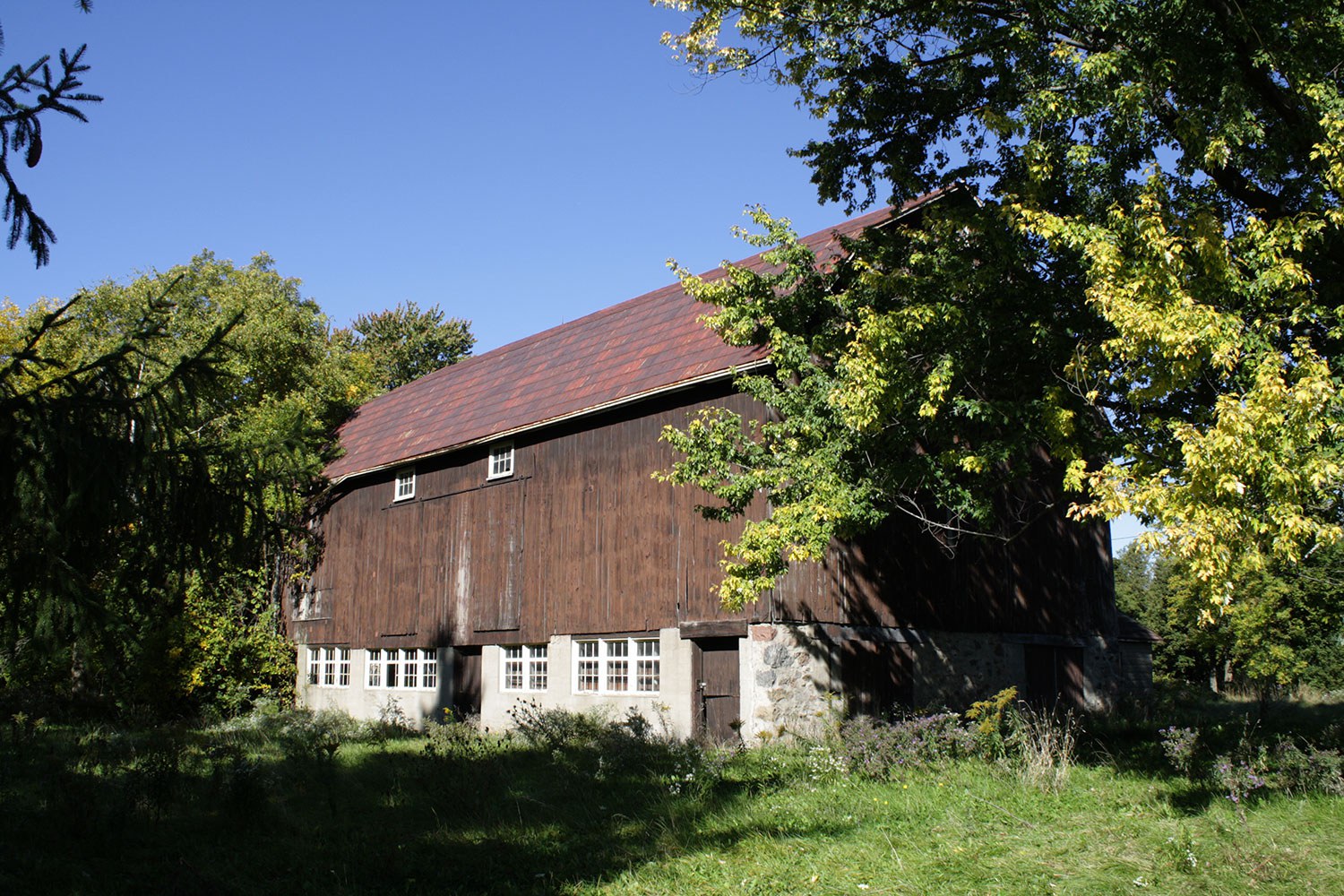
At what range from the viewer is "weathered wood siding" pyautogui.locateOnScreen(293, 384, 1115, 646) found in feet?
57.7

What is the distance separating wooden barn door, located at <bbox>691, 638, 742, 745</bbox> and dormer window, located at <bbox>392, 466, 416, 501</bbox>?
9492 millimetres

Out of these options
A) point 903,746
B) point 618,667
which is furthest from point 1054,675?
point 903,746

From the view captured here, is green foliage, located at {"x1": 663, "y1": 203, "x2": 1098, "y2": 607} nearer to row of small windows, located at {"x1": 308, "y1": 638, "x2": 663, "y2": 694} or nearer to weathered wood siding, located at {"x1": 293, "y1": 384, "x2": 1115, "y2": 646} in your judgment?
weathered wood siding, located at {"x1": 293, "y1": 384, "x2": 1115, "y2": 646}

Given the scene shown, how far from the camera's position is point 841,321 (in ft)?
48.1

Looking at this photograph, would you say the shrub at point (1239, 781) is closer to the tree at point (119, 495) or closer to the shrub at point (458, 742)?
A: the shrub at point (458, 742)

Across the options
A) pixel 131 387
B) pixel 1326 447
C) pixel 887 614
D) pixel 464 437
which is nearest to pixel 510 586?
pixel 464 437

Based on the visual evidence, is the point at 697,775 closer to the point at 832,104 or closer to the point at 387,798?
the point at 387,798

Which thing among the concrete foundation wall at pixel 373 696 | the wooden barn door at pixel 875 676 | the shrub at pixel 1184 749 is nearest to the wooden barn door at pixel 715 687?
the wooden barn door at pixel 875 676

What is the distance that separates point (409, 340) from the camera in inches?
1921

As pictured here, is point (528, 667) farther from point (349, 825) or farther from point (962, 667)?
point (349, 825)

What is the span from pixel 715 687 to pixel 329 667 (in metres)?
12.9

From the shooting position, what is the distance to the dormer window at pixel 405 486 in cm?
2419

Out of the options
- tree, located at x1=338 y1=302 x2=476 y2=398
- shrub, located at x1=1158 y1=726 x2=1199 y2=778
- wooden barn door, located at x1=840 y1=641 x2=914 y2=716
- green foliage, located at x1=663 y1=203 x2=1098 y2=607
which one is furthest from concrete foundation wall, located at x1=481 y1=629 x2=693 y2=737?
tree, located at x1=338 y1=302 x2=476 y2=398

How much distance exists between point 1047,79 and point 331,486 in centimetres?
1962
